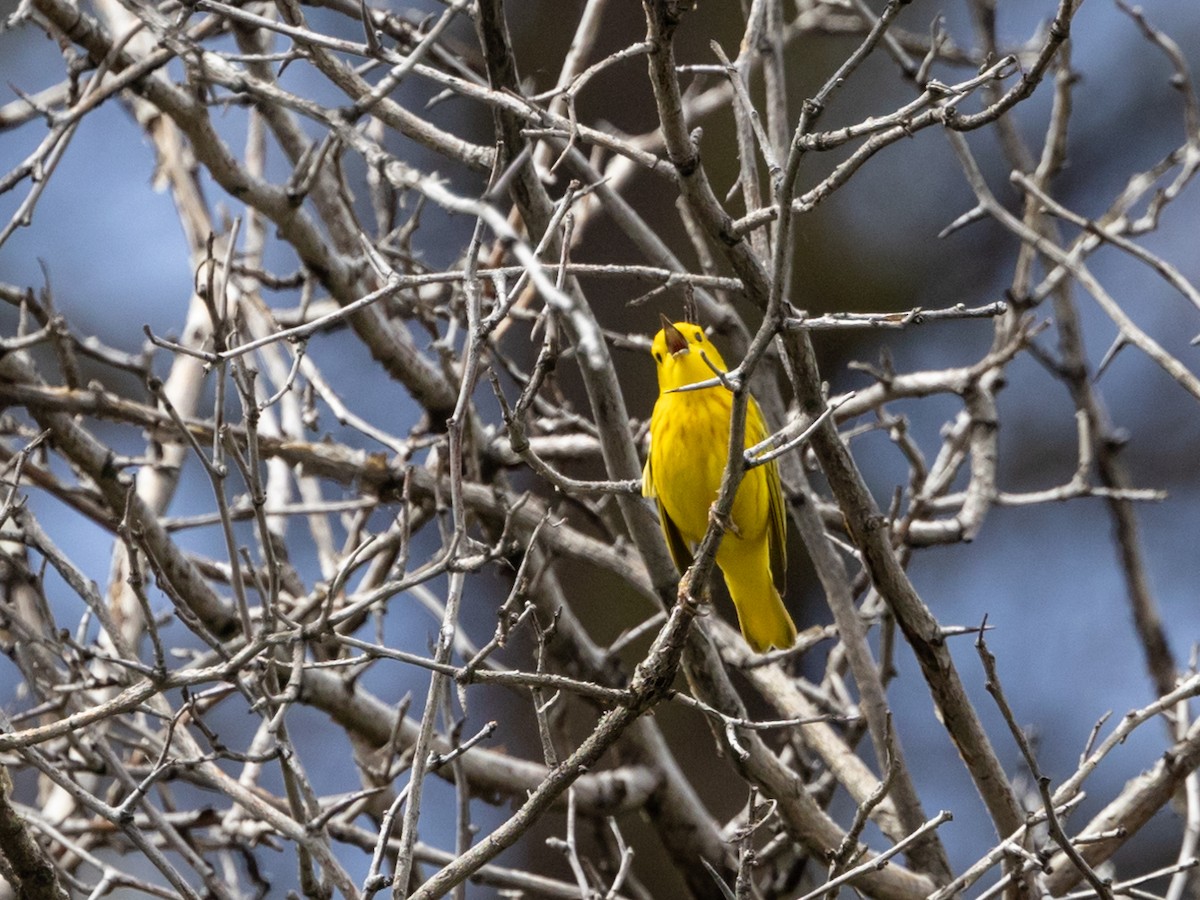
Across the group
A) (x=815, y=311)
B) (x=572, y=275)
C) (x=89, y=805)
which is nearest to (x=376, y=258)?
(x=572, y=275)

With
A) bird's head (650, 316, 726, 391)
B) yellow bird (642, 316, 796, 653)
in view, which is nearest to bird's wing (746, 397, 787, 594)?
yellow bird (642, 316, 796, 653)

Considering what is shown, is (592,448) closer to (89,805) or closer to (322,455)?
(322,455)

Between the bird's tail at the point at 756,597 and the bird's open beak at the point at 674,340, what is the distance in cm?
72

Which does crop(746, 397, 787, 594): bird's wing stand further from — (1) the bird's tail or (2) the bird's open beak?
(2) the bird's open beak

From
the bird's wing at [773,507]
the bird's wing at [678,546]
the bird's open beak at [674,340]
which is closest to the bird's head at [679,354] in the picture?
the bird's open beak at [674,340]

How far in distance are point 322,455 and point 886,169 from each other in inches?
293

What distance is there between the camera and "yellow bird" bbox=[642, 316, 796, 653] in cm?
487

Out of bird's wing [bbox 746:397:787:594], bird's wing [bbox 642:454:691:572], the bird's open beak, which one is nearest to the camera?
bird's wing [bbox 746:397:787:594]

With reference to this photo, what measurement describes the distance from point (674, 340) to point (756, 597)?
0.99 metres

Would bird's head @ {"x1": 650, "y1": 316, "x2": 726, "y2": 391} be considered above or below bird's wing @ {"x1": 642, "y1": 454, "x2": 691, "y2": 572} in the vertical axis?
above

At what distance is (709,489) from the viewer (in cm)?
490

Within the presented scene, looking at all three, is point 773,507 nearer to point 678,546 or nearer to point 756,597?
point 756,597

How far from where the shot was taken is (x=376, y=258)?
2748 mm

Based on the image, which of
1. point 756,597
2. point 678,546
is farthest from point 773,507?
point 678,546
